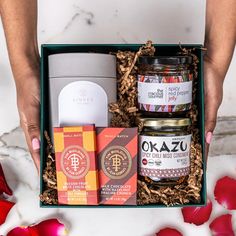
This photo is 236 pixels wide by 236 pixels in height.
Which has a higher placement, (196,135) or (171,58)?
(171,58)

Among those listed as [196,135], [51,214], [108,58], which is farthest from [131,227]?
[108,58]

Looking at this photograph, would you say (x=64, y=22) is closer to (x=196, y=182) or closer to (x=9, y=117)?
(x=9, y=117)

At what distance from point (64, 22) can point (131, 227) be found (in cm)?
56

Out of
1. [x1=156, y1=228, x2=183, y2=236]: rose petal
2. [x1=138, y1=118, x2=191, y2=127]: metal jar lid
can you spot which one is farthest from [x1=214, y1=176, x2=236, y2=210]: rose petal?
[x1=138, y1=118, x2=191, y2=127]: metal jar lid

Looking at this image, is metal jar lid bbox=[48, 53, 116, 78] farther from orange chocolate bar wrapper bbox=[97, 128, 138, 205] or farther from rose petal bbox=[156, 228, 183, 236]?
rose petal bbox=[156, 228, 183, 236]

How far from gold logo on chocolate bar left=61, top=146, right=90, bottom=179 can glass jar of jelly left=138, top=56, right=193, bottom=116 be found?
153mm

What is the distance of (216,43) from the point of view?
109 centimetres

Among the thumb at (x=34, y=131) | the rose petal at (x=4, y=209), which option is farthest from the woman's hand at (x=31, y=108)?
the rose petal at (x=4, y=209)

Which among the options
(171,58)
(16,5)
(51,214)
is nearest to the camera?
(171,58)

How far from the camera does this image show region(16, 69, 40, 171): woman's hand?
1021 millimetres

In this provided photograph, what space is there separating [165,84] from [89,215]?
453mm

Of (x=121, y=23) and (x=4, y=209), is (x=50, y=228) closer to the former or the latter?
(x=4, y=209)

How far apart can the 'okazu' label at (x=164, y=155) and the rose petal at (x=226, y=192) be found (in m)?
0.30

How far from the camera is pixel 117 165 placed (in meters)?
0.94
